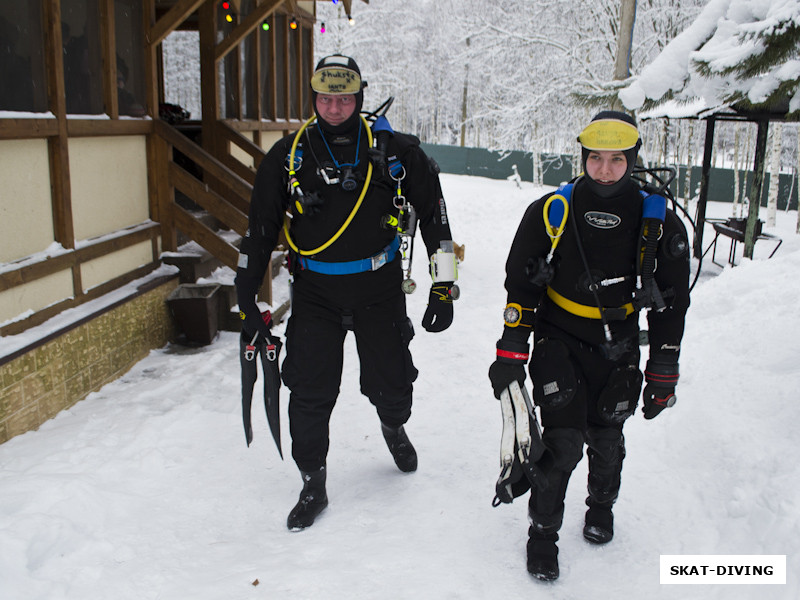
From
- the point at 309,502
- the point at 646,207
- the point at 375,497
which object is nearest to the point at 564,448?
the point at 646,207

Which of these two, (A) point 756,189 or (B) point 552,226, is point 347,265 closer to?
(B) point 552,226

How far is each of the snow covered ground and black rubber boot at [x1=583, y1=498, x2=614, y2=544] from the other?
57mm

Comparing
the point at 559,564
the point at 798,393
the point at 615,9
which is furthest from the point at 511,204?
the point at 559,564

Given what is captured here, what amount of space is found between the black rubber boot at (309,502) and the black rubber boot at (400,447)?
1.74 ft

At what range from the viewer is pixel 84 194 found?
5629 mm

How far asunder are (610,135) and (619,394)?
3.78 ft

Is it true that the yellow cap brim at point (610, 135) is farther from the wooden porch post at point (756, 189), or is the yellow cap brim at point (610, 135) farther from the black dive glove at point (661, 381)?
the wooden porch post at point (756, 189)

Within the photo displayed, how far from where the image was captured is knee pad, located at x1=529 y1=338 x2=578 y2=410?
301 cm

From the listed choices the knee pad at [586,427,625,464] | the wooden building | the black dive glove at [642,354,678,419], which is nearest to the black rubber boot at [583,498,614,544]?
the knee pad at [586,427,625,464]

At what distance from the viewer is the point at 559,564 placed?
10.4ft

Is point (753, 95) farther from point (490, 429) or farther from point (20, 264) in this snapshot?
point (20, 264)

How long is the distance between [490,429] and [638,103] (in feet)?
14.9

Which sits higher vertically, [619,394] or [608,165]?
[608,165]

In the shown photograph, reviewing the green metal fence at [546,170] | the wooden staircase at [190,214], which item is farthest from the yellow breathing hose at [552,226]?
the green metal fence at [546,170]
